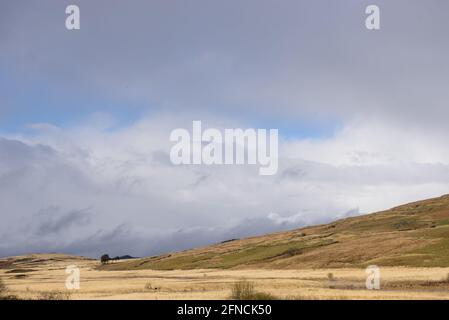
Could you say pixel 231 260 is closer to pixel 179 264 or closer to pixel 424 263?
pixel 179 264

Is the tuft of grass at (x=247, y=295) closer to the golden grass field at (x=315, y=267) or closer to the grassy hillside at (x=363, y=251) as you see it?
the golden grass field at (x=315, y=267)

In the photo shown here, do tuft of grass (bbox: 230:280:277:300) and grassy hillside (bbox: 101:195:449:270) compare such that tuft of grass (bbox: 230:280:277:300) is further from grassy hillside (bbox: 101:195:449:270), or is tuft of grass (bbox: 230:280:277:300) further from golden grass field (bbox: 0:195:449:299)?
grassy hillside (bbox: 101:195:449:270)

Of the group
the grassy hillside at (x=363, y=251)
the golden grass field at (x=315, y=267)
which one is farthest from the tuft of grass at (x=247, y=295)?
the grassy hillside at (x=363, y=251)

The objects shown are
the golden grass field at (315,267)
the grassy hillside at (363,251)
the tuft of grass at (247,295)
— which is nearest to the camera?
the tuft of grass at (247,295)

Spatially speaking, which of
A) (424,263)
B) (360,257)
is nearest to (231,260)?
(360,257)

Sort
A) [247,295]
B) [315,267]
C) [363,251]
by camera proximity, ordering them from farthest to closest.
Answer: [363,251], [315,267], [247,295]

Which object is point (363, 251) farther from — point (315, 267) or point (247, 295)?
point (247, 295)

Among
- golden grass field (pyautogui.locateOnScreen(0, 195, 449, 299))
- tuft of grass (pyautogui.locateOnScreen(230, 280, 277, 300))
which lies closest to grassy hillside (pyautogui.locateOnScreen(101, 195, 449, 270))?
golden grass field (pyautogui.locateOnScreen(0, 195, 449, 299))

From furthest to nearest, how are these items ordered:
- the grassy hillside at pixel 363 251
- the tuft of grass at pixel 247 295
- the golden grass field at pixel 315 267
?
the grassy hillside at pixel 363 251
the golden grass field at pixel 315 267
the tuft of grass at pixel 247 295

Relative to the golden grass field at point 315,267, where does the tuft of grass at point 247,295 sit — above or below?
above

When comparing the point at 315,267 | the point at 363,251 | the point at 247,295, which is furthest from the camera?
the point at 363,251

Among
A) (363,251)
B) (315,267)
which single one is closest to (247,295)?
(315,267)

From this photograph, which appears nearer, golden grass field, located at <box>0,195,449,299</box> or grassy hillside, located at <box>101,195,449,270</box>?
golden grass field, located at <box>0,195,449,299</box>
